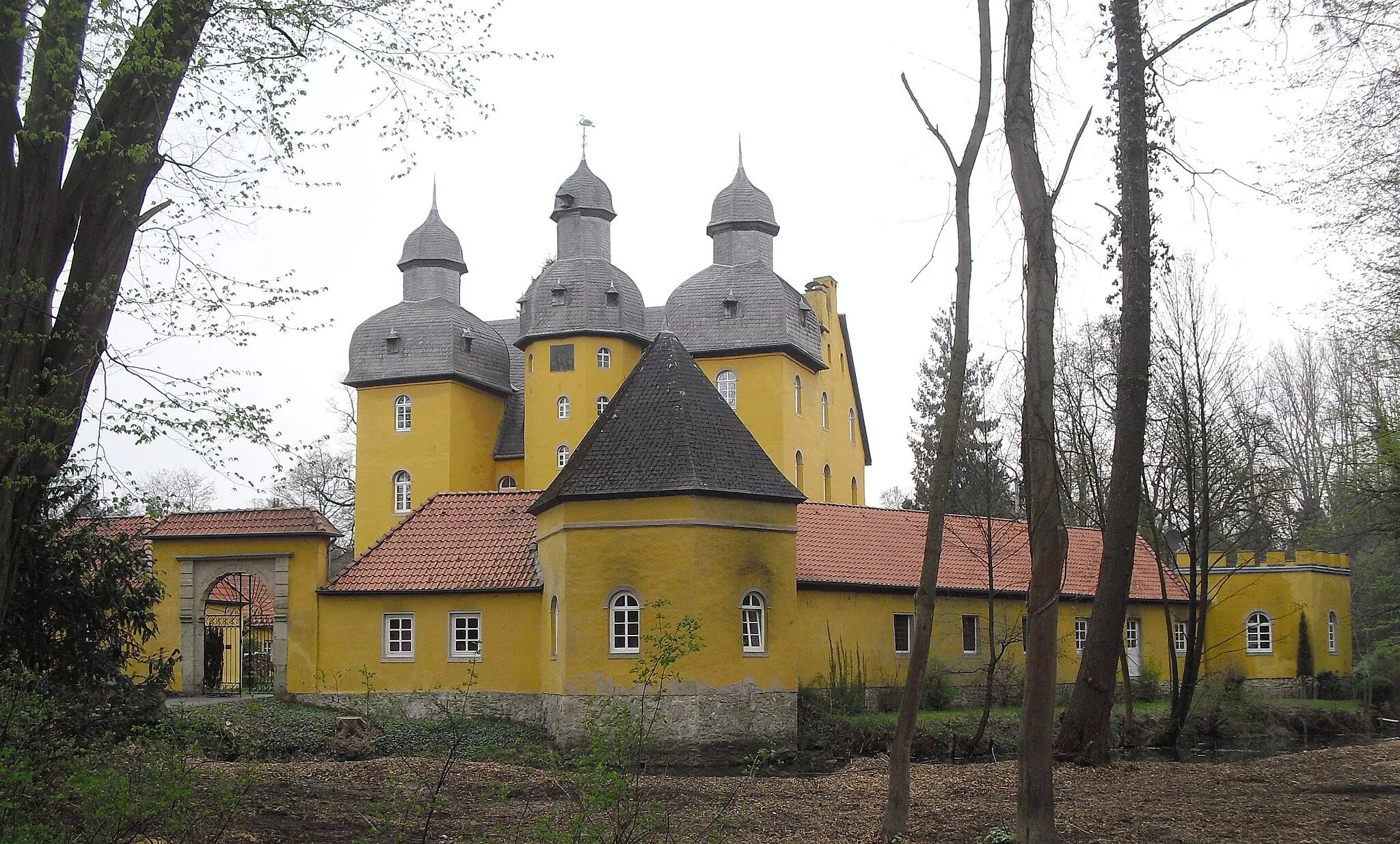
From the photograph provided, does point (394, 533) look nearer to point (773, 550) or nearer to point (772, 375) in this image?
point (773, 550)

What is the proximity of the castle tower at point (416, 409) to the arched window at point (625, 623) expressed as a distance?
18.2 m

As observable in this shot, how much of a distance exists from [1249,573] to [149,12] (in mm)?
30621

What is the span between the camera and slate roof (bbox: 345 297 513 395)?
38.6 metres

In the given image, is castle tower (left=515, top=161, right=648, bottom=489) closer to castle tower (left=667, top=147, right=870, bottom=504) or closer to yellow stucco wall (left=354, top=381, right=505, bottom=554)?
castle tower (left=667, top=147, right=870, bottom=504)

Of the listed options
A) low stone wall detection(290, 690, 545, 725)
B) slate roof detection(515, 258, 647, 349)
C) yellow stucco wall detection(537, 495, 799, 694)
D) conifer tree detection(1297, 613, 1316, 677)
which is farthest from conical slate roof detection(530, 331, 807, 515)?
conifer tree detection(1297, 613, 1316, 677)

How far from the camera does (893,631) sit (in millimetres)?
26281

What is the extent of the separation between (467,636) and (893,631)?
8805mm

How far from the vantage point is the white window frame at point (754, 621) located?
21094 millimetres

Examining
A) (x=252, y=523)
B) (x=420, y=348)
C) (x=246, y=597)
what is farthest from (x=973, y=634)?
(x=246, y=597)

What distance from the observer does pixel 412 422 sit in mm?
38625

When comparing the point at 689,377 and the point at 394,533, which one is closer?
the point at 689,377

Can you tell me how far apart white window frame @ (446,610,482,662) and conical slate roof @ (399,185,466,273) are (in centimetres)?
2001

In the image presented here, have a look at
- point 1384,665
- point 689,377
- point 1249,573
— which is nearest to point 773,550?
point 689,377

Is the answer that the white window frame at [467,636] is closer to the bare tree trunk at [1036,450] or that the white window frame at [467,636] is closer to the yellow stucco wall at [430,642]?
the yellow stucco wall at [430,642]
